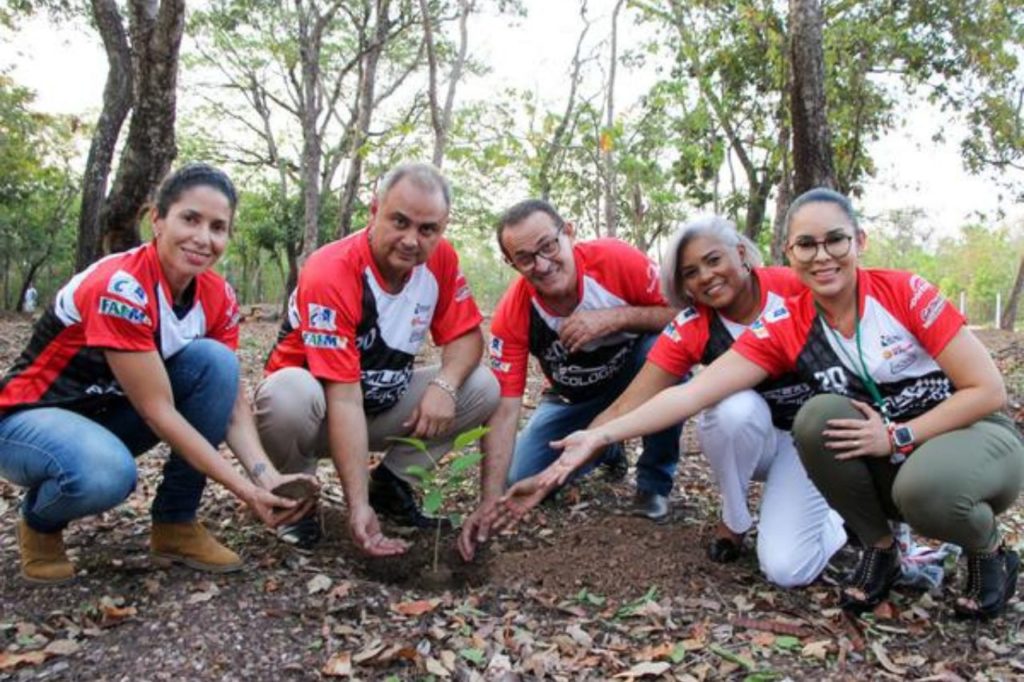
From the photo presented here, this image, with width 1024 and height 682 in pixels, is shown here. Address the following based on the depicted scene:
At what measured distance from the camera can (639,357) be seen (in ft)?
11.6

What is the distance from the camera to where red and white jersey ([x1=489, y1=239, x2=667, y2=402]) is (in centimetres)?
321

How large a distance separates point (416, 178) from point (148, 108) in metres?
3.39

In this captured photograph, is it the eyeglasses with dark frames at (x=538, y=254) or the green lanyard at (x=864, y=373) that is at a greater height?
the eyeglasses with dark frames at (x=538, y=254)

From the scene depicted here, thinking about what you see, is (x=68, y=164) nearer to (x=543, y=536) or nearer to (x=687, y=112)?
(x=687, y=112)

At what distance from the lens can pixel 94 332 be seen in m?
2.27

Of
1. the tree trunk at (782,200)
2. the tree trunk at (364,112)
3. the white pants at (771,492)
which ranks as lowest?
the white pants at (771,492)

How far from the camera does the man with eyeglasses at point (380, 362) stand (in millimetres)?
2740

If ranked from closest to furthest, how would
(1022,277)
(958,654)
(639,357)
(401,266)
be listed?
(958,654), (401,266), (639,357), (1022,277)

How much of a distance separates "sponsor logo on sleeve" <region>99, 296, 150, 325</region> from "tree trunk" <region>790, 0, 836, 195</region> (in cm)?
422

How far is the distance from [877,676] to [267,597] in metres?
1.76

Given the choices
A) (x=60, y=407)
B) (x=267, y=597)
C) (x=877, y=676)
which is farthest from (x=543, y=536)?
(x=60, y=407)

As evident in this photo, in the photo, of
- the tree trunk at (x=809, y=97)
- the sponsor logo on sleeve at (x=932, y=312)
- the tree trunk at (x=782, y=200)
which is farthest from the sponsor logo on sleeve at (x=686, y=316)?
the tree trunk at (x=782, y=200)

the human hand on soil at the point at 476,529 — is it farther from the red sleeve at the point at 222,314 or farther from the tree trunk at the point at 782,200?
the tree trunk at the point at 782,200

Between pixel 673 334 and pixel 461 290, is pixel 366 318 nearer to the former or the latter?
pixel 461 290
